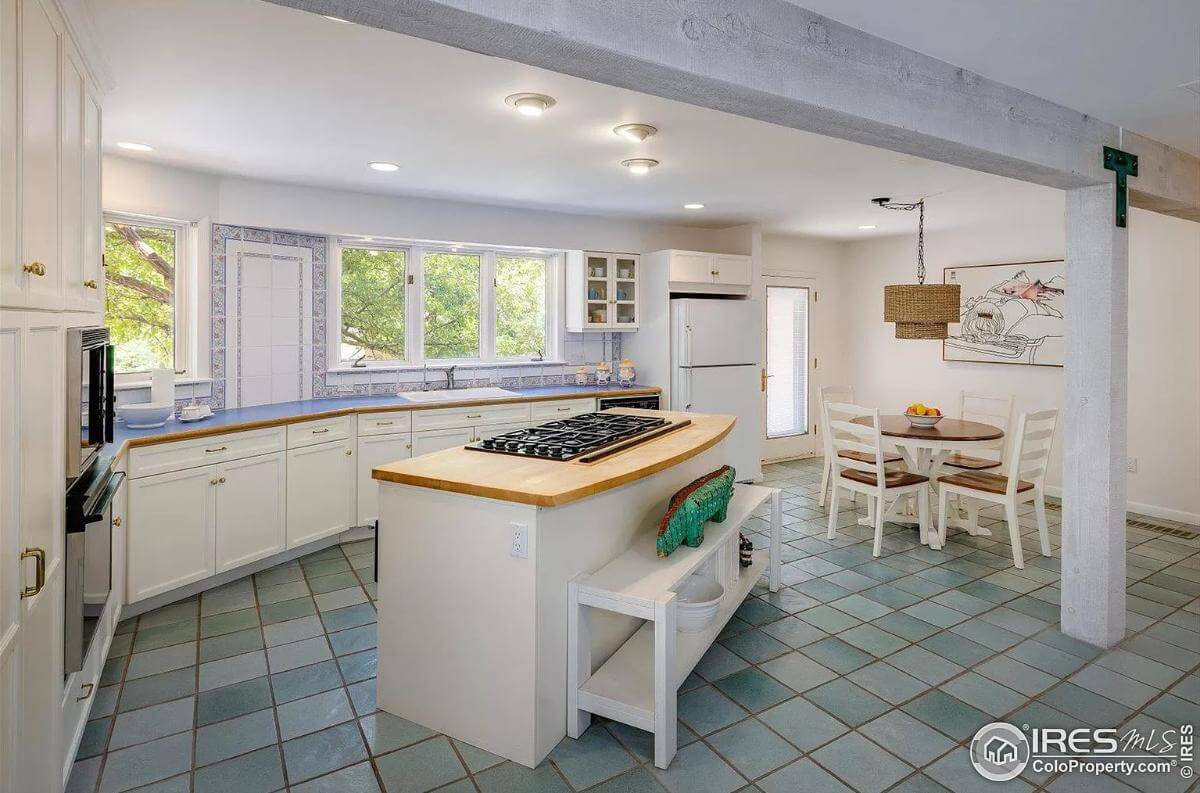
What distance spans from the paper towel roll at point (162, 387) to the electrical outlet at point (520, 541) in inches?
99.5

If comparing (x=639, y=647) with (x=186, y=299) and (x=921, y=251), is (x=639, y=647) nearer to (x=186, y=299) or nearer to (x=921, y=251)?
(x=186, y=299)

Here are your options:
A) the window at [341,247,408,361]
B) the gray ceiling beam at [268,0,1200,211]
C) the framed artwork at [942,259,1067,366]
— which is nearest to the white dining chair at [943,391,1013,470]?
the framed artwork at [942,259,1067,366]

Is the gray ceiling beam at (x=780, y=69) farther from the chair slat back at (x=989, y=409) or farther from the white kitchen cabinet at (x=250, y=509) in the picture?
the white kitchen cabinet at (x=250, y=509)

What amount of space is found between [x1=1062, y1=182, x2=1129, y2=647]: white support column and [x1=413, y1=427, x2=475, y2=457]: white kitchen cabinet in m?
3.47

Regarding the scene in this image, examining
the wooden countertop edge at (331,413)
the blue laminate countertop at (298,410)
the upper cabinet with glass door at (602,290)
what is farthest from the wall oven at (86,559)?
the upper cabinet with glass door at (602,290)

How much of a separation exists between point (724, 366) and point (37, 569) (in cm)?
503

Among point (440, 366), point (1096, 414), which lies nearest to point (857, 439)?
point (1096, 414)

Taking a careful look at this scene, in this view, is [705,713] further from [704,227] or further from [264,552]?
[704,227]

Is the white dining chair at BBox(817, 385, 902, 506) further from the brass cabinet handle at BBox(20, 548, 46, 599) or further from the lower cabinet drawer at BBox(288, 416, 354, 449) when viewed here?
the brass cabinet handle at BBox(20, 548, 46, 599)

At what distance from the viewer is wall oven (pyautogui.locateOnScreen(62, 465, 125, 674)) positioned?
1.90 meters

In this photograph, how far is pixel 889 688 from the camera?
2.62 meters

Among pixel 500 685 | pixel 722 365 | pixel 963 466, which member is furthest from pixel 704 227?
pixel 500 685

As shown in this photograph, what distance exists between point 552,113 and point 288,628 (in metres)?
2.63

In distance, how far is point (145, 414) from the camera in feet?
11.3
